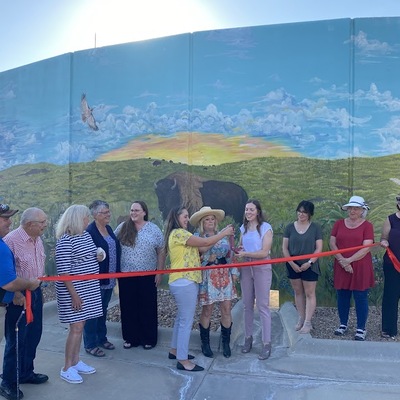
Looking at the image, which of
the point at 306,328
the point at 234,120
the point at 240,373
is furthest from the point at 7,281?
the point at 234,120

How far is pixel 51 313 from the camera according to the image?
6.96 m

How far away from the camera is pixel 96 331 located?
547cm

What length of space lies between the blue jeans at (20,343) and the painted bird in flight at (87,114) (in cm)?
506

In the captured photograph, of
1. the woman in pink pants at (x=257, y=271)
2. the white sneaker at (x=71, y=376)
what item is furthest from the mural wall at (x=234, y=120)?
the white sneaker at (x=71, y=376)

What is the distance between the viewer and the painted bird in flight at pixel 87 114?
A: 9.02m

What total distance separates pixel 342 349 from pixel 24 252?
3497 millimetres

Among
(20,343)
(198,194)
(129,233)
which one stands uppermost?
(198,194)

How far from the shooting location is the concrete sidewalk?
4396mm

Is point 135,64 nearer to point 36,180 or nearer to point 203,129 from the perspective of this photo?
point 203,129

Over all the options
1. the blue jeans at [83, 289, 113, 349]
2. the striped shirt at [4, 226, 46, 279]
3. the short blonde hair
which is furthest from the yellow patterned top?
the striped shirt at [4, 226, 46, 279]

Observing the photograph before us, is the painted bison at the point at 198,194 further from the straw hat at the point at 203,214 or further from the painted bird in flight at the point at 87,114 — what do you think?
the straw hat at the point at 203,214

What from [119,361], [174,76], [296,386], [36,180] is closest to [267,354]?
[296,386]

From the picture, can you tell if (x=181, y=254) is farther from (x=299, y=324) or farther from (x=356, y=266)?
(x=356, y=266)

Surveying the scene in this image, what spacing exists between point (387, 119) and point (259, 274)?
3.66 meters
